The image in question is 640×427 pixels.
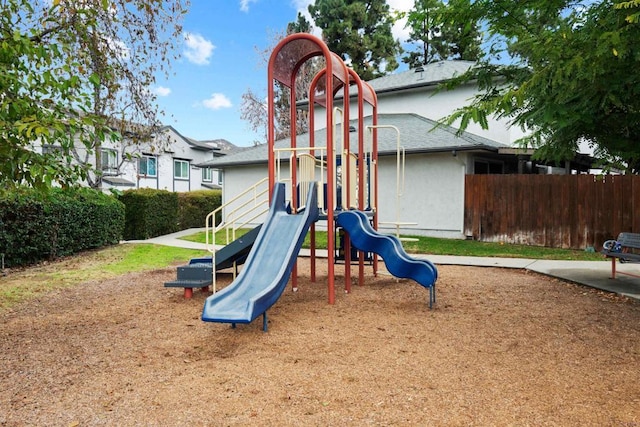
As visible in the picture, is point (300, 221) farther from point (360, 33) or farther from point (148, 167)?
point (360, 33)

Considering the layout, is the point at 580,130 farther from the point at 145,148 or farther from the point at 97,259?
the point at 145,148

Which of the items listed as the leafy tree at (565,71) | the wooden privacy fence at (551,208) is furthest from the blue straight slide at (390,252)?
the wooden privacy fence at (551,208)

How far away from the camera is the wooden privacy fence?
38.4 feet

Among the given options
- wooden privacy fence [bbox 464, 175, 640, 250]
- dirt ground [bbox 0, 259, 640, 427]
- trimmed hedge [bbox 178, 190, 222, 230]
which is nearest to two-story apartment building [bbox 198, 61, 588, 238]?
wooden privacy fence [bbox 464, 175, 640, 250]

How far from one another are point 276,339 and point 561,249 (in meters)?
10.0

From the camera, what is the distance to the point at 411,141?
15.2 metres

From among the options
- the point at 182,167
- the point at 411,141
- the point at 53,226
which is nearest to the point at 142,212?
the point at 53,226

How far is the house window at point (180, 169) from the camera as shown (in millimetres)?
32219

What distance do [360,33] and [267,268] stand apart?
98.3 feet

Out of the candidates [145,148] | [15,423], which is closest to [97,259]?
[15,423]

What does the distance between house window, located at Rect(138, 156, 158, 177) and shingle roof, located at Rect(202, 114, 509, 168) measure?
1220 cm

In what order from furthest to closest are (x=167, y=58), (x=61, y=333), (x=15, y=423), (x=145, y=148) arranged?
(x=145, y=148)
(x=167, y=58)
(x=61, y=333)
(x=15, y=423)

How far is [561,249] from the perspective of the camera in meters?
12.3

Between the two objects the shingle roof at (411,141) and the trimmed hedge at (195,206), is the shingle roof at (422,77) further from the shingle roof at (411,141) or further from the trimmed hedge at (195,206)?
the trimmed hedge at (195,206)
